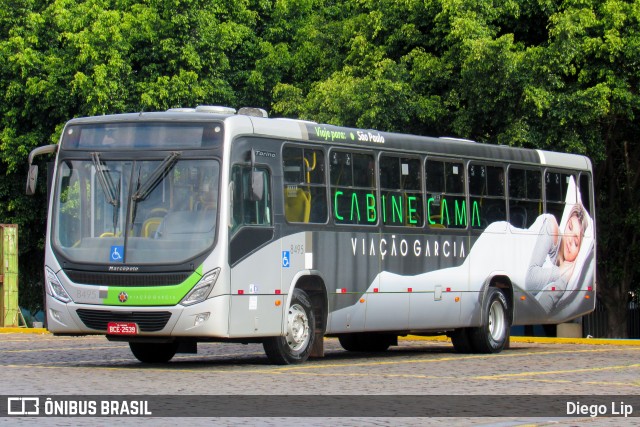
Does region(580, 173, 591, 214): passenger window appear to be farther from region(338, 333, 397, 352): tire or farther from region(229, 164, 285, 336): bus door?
region(229, 164, 285, 336): bus door

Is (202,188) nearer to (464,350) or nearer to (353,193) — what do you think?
(353,193)

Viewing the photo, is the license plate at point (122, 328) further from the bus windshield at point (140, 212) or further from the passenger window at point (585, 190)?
the passenger window at point (585, 190)

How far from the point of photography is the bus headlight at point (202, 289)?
16469 mm

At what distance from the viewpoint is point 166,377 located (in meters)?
15.3

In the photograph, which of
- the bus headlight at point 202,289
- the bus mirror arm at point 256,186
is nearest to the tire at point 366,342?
the bus mirror arm at point 256,186

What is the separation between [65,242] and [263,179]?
8.42ft

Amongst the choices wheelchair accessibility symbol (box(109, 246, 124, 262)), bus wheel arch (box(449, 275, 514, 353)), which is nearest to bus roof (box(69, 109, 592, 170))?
wheelchair accessibility symbol (box(109, 246, 124, 262))

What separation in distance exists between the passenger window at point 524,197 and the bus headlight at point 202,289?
7578 mm

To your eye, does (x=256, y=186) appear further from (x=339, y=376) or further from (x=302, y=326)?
(x=339, y=376)

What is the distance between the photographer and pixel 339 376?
15.7 meters

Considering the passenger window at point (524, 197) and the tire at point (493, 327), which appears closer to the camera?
the tire at point (493, 327)

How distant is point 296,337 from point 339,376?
7.71 ft

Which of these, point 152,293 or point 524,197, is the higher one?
point 524,197

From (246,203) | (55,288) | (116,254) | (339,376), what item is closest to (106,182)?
(116,254)
